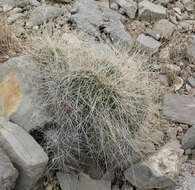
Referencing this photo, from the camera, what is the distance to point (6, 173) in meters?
2.21

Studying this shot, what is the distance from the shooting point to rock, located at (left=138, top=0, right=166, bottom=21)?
4.23 metres

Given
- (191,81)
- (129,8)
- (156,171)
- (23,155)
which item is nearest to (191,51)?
(191,81)

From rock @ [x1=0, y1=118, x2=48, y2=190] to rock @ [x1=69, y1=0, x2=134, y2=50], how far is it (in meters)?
1.75

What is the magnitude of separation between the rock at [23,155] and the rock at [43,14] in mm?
1746

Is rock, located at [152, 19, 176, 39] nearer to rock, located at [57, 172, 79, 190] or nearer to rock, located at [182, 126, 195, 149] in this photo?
rock, located at [182, 126, 195, 149]

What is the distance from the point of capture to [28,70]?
113 inches

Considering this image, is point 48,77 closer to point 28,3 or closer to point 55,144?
point 55,144

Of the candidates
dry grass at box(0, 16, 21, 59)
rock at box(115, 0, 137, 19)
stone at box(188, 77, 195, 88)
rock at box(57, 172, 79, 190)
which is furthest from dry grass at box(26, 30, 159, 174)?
rock at box(115, 0, 137, 19)

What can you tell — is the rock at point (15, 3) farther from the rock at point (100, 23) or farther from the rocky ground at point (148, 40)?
the rock at point (100, 23)

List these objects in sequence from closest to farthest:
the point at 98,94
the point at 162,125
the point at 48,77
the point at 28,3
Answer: the point at 98,94, the point at 48,77, the point at 162,125, the point at 28,3

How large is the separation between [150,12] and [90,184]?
8.39ft

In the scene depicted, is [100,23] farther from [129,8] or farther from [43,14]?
[43,14]

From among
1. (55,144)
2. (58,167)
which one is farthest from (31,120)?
(58,167)

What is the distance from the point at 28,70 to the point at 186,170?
171 cm
